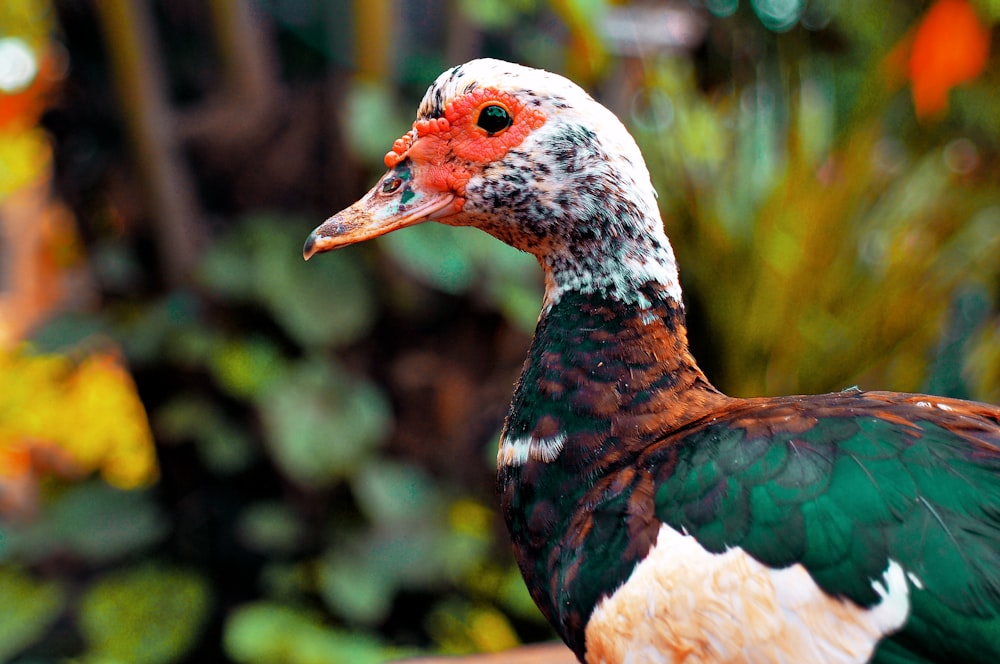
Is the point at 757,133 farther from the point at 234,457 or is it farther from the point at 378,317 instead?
the point at 234,457

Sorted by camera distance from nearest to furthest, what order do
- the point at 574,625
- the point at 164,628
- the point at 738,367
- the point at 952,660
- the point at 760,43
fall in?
the point at 952,660
the point at 574,625
the point at 164,628
the point at 738,367
the point at 760,43

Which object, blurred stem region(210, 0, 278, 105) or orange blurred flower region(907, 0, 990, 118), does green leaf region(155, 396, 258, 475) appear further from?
orange blurred flower region(907, 0, 990, 118)

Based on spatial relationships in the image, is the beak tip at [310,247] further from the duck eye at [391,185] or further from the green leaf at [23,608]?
the green leaf at [23,608]

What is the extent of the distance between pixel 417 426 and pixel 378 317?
291mm

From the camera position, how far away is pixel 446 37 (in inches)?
89.3

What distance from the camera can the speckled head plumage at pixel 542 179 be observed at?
1.01m

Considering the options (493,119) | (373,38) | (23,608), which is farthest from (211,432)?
(493,119)

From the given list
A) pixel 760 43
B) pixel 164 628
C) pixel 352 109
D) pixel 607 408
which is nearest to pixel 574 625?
pixel 607 408

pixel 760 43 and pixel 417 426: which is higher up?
pixel 760 43

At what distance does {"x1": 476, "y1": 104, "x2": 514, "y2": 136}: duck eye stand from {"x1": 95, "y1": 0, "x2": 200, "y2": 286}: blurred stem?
134 centimetres

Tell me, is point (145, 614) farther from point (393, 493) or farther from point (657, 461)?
point (657, 461)

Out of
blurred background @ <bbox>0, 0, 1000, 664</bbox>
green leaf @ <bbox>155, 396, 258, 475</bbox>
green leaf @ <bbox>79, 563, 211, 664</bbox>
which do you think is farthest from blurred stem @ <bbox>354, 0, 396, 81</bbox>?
green leaf @ <bbox>79, 563, 211, 664</bbox>

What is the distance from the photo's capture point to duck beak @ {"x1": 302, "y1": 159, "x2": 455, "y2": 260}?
103cm

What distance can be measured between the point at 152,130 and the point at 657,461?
161cm
